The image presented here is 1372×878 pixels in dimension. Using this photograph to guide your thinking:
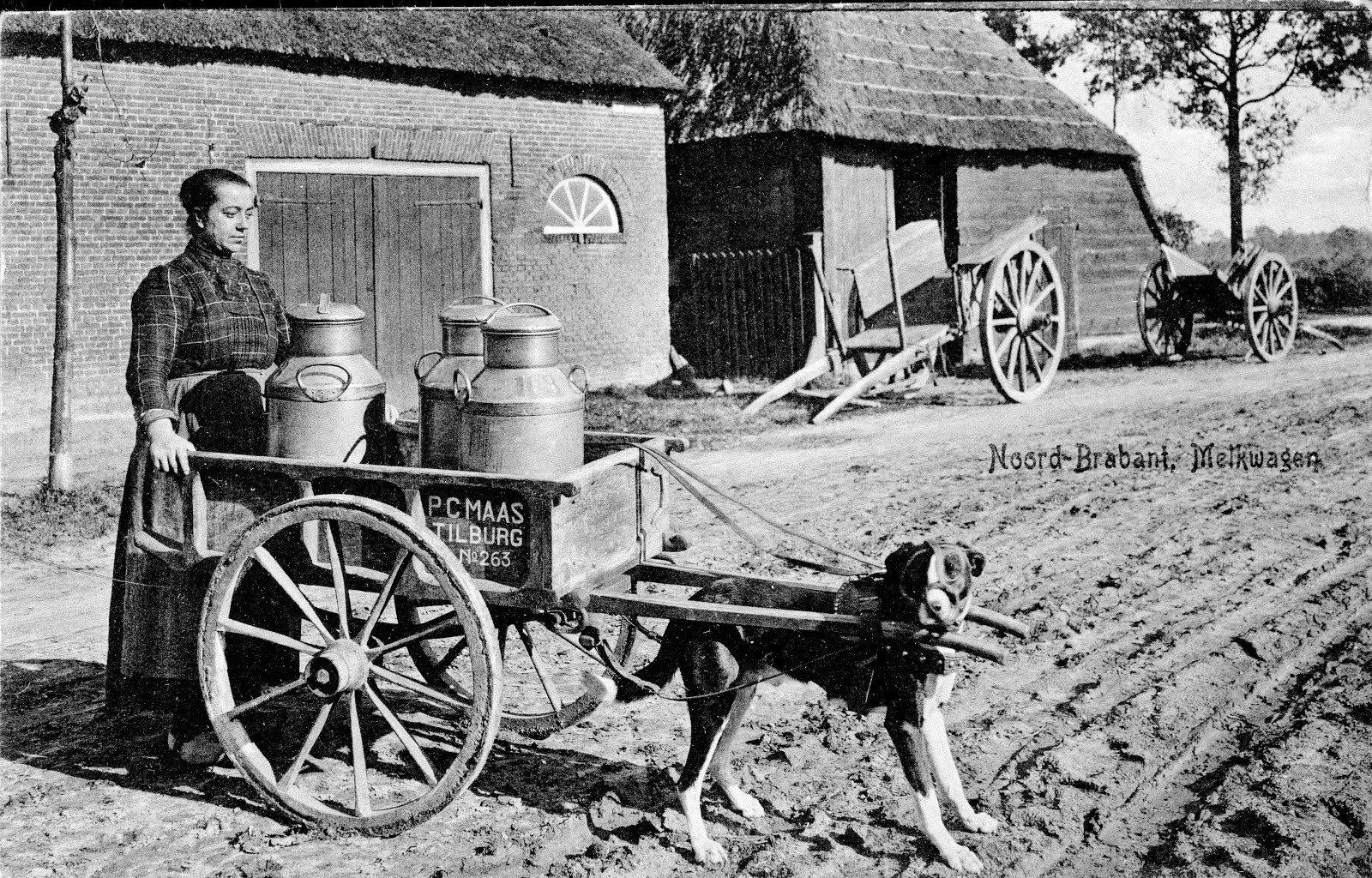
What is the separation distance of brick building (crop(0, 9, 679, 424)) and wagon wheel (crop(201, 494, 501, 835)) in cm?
653

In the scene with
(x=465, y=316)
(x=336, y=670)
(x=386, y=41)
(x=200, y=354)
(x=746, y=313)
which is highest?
(x=386, y=41)

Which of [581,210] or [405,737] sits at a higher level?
[581,210]

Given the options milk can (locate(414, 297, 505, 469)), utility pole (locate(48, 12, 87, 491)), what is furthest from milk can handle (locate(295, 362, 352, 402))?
utility pole (locate(48, 12, 87, 491))

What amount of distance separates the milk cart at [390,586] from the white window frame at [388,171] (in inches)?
313

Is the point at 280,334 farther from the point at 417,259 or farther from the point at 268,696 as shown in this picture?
the point at 417,259

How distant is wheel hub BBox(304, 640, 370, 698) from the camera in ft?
11.2

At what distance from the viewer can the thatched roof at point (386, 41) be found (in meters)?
10.0

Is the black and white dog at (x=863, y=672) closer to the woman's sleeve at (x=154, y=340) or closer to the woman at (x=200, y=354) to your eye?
the woman at (x=200, y=354)

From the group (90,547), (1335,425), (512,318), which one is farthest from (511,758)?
(1335,425)

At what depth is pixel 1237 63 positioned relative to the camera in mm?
10375

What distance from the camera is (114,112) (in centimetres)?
1031

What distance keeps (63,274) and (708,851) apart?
269 inches

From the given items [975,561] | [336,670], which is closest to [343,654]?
[336,670]

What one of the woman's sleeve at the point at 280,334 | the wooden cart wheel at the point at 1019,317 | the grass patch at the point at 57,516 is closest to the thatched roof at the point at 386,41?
the grass patch at the point at 57,516
